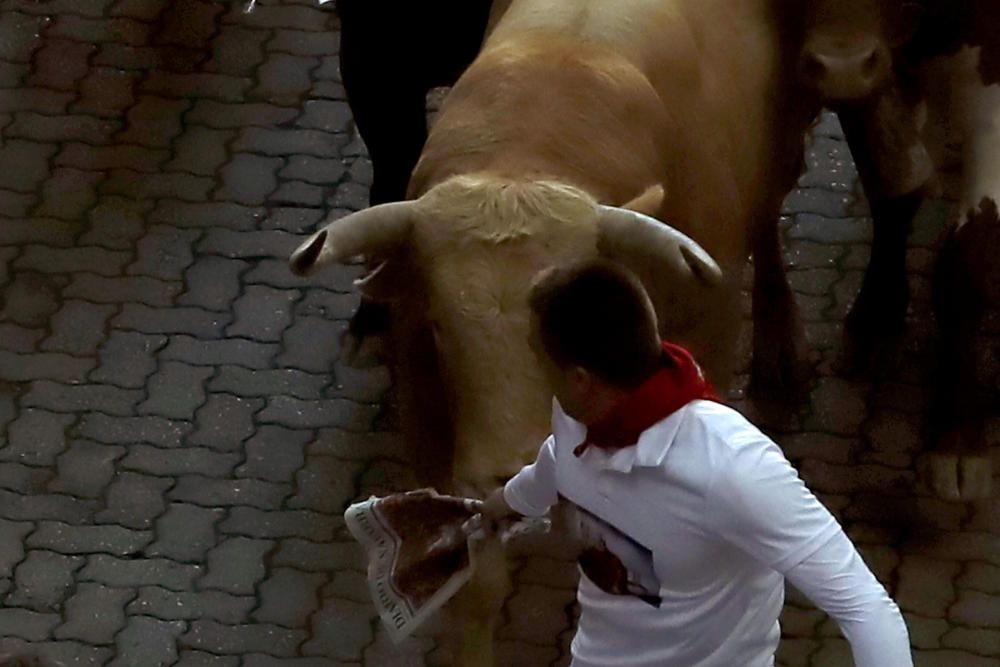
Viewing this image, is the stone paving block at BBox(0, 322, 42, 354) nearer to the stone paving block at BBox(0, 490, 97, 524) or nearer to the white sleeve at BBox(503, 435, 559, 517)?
the stone paving block at BBox(0, 490, 97, 524)

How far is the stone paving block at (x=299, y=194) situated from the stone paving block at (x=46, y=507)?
1.70 meters

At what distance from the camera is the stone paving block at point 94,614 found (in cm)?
473

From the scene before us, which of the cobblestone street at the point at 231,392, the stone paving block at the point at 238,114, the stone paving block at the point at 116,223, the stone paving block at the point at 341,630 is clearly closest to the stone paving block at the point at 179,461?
the cobblestone street at the point at 231,392

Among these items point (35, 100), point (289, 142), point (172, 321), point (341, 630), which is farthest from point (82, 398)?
point (35, 100)

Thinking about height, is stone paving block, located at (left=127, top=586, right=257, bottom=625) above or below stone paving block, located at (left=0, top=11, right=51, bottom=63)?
below

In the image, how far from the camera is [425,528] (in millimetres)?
3455

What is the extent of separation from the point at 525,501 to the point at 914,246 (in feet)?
10.7

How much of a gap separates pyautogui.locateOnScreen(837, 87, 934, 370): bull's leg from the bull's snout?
8.0 inches

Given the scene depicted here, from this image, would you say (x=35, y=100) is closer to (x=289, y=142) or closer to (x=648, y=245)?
(x=289, y=142)

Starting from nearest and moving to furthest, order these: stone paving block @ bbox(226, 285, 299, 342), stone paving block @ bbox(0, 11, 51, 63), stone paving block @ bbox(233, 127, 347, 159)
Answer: stone paving block @ bbox(226, 285, 299, 342), stone paving block @ bbox(233, 127, 347, 159), stone paving block @ bbox(0, 11, 51, 63)

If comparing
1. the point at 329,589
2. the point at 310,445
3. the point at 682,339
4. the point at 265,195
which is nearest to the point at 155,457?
the point at 310,445

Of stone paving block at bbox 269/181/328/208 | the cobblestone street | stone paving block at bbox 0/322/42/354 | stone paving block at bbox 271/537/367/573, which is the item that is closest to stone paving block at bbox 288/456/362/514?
the cobblestone street

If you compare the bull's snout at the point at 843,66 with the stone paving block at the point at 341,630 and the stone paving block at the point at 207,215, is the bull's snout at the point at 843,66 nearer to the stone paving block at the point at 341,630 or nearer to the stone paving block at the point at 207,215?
the stone paving block at the point at 341,630

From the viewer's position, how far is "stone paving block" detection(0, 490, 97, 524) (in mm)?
5145
